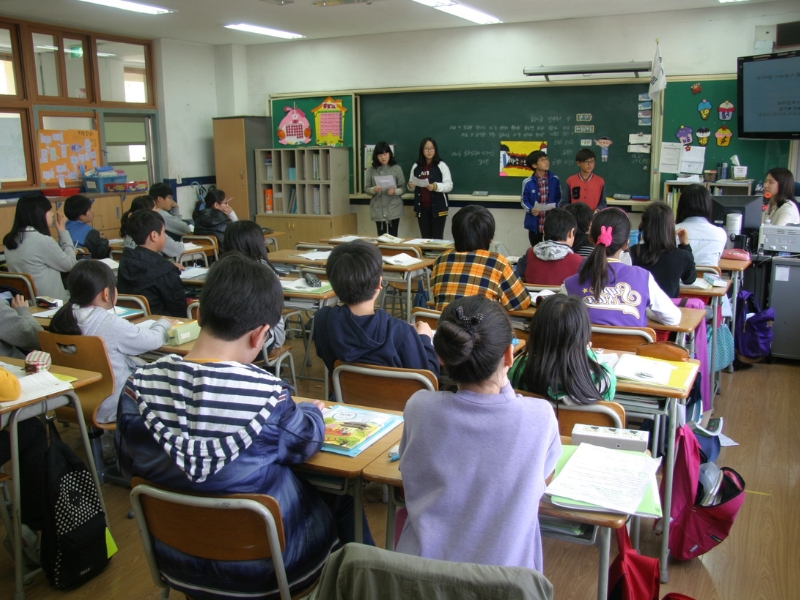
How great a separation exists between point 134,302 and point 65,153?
486cm

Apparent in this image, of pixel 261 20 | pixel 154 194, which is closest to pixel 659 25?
pixel 261 20

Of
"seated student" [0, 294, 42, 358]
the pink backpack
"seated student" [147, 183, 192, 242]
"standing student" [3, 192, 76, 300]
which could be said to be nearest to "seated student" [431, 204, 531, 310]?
the pink backpack

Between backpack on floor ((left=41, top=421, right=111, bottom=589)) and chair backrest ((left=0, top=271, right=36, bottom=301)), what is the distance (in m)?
2.40

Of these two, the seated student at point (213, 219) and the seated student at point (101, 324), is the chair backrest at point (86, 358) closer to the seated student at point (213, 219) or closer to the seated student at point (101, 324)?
the seated student at point (101, 324)

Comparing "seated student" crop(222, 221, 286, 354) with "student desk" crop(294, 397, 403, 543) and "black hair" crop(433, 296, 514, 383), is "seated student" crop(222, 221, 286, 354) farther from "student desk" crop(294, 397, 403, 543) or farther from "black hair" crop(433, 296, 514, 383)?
"black hair" crop(433, 296, 514, 383)

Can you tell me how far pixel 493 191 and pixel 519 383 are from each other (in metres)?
6.28

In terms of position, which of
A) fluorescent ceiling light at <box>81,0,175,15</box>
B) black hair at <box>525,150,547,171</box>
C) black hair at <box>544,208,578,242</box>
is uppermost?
fluorescent ceiling light at <box>81,0,175,15</box>

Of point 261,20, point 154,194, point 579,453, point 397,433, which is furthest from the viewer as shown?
point 261,20

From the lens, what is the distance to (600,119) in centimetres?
754

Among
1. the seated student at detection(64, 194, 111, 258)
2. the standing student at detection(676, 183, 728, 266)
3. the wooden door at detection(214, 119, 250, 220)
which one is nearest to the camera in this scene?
the standing student at detection(676, 183, 728, 266)

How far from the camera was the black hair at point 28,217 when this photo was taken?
184 inches

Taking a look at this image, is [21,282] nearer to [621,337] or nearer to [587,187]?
[621,337]

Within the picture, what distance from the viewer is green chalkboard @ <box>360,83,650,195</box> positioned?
24.6 feet

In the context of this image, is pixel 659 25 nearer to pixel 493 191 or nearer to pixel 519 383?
pixel 493 191
